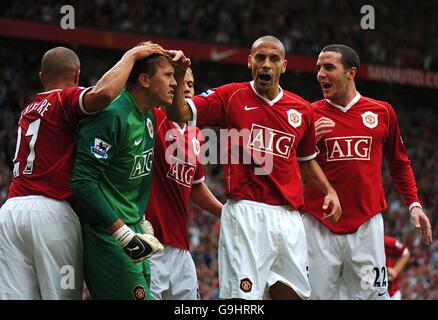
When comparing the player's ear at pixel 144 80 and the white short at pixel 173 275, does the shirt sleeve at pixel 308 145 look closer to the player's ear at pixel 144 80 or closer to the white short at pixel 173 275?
the white short at pixel 173 275

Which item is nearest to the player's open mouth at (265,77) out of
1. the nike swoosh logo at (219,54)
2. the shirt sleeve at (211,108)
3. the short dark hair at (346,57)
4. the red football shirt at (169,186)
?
the shirt sleeve at (211,108)

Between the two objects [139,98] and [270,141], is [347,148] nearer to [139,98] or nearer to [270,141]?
[270,141]

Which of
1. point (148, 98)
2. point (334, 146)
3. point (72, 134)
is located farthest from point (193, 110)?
point (334, 146)

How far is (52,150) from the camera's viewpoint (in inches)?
237

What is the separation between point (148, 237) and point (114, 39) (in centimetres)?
1587

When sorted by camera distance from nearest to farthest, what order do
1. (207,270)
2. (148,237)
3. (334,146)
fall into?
(148,237) < (334,146) < (207,270)

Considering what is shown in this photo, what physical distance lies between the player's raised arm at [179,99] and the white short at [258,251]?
87 centimetres

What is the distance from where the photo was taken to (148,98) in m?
6.12

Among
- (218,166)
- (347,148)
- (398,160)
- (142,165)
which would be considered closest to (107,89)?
(142,165)

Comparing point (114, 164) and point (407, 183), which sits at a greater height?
point (114, 164)

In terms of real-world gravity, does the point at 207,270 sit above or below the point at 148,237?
below

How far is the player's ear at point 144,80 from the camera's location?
20.0 feet

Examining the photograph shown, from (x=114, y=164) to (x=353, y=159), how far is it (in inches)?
104
